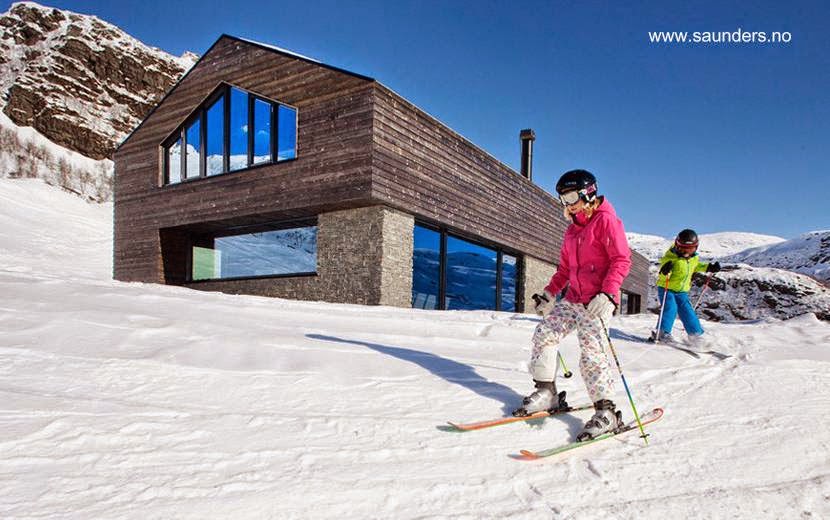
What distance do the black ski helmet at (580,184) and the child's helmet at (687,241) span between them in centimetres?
404

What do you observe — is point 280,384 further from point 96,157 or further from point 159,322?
point 96,157

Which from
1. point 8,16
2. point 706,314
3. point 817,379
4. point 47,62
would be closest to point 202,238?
point 817,379

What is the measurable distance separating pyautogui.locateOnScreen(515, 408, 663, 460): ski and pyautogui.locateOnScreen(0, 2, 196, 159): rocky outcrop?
189 feet

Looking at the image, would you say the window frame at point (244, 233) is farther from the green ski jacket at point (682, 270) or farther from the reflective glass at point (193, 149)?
the green ski jacket at point (682, 270)

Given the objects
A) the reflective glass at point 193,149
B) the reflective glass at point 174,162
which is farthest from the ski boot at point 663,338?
the reflective glass at point 174,162

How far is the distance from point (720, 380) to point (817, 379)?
0.91m

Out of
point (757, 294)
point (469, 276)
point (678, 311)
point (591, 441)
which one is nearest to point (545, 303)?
point (591, 441)

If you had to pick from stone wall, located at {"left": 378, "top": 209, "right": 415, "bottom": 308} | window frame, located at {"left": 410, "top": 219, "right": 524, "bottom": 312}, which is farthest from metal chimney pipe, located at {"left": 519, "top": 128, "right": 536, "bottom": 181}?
stone wall, located at {"left": 378, "top": 209, "right": 415, "bottom": 308}

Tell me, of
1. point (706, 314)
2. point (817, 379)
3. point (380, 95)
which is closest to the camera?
point (817, 379)

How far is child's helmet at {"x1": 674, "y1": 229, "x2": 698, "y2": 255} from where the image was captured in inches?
262

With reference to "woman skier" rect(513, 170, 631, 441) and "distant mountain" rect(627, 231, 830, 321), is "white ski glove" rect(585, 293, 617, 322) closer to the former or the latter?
"woman skier" rect(513, 170, 631, 441)

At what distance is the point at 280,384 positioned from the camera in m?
3.77

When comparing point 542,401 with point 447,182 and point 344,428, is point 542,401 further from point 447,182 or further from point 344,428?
point 447,182

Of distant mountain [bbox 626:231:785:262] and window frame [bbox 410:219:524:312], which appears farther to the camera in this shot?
distant mountain [bbox 626:231:785:262]
